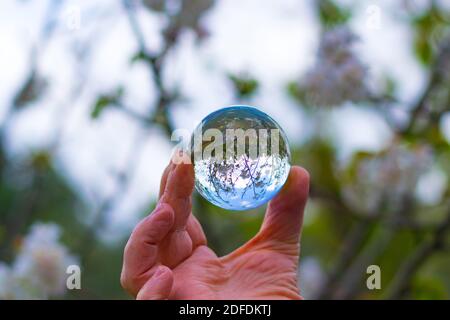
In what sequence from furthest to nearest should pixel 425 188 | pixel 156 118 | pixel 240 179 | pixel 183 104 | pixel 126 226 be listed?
1. pixel 126 226
2. pixel 425 188
3. pixel 183 104
4. pixel 156 118
5. pixel 240 179

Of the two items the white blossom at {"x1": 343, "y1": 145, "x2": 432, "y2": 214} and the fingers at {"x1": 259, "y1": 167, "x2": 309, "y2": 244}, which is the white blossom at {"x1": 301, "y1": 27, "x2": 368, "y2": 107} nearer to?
the white blossom at {"x1": 343, "y1": 145, "x2": 432, "y2": 214}

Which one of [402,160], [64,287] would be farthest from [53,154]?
[402,160]

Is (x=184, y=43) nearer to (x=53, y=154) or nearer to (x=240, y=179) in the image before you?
(x=53, y=154)

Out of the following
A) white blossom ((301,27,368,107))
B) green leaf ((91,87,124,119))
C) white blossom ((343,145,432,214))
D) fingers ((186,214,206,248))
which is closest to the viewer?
fingers ((186,214,206,248))

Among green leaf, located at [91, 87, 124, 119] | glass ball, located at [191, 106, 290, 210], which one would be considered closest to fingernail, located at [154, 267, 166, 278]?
glass ball, located at [191, 106, 290, 210]

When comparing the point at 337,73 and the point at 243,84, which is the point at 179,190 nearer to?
the point at 243,84

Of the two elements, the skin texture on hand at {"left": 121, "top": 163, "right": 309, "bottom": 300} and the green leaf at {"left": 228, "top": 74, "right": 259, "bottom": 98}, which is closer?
the skin texture on hand at {"left": 121, "top": 163, "right": 309, "bottom": 300}

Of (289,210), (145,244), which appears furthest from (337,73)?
(145,244)
